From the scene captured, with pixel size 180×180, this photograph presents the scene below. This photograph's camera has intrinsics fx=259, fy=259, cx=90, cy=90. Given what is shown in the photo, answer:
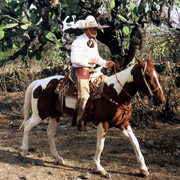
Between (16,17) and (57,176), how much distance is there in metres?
6.78

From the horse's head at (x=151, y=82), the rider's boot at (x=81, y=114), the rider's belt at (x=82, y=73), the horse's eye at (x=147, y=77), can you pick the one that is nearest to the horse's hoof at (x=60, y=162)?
the rider's boot at (x=81, y=114)

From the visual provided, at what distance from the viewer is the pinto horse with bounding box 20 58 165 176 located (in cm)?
390

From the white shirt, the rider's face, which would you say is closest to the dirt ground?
the white shirt

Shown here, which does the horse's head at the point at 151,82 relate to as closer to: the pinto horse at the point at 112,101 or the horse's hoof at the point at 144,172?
the pinto horse at the point at 112,101

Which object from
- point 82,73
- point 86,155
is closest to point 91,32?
point 82,73

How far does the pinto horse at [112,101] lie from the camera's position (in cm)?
390

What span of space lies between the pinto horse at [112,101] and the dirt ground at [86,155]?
0.26m

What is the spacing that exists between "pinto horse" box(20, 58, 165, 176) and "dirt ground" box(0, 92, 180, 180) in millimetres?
258

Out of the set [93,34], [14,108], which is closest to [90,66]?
[93,34]

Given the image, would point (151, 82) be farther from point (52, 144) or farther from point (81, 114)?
point (52, 144)

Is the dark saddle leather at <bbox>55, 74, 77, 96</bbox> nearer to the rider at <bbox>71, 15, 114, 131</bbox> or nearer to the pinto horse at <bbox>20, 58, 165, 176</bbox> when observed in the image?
the pinto horse at <bbox>20, 58, 165, 176</bbox>

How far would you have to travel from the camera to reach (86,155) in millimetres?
5258

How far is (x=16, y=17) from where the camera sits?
9.38 meters

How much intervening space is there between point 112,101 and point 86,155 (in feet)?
5.18
